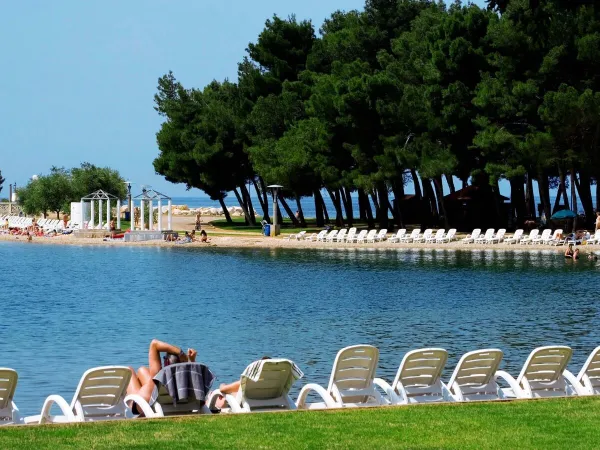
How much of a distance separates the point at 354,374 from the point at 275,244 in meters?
42.6

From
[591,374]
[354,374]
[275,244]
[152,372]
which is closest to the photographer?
[354,374]

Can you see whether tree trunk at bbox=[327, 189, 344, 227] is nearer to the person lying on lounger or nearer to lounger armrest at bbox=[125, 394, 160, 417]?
the person lying on lounger

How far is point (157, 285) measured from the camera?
39344 millimetres

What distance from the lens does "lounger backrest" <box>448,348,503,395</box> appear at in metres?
12.0

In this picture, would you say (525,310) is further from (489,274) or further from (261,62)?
(261,62)

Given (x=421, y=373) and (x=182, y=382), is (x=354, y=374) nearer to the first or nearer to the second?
(x=421, y=373)

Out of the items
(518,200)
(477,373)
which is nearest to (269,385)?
(477,373)

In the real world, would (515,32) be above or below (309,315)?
above

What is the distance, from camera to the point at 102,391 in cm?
1095

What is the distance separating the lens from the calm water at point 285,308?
859 inches

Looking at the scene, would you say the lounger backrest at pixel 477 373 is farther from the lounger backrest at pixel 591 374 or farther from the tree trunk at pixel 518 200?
the tree trunk at pixel 518 200

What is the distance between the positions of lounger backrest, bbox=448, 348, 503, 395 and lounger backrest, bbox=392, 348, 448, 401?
19 centimetres

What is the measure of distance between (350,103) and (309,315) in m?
29.2

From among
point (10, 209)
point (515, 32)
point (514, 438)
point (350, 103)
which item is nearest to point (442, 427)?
point (514, 438)
